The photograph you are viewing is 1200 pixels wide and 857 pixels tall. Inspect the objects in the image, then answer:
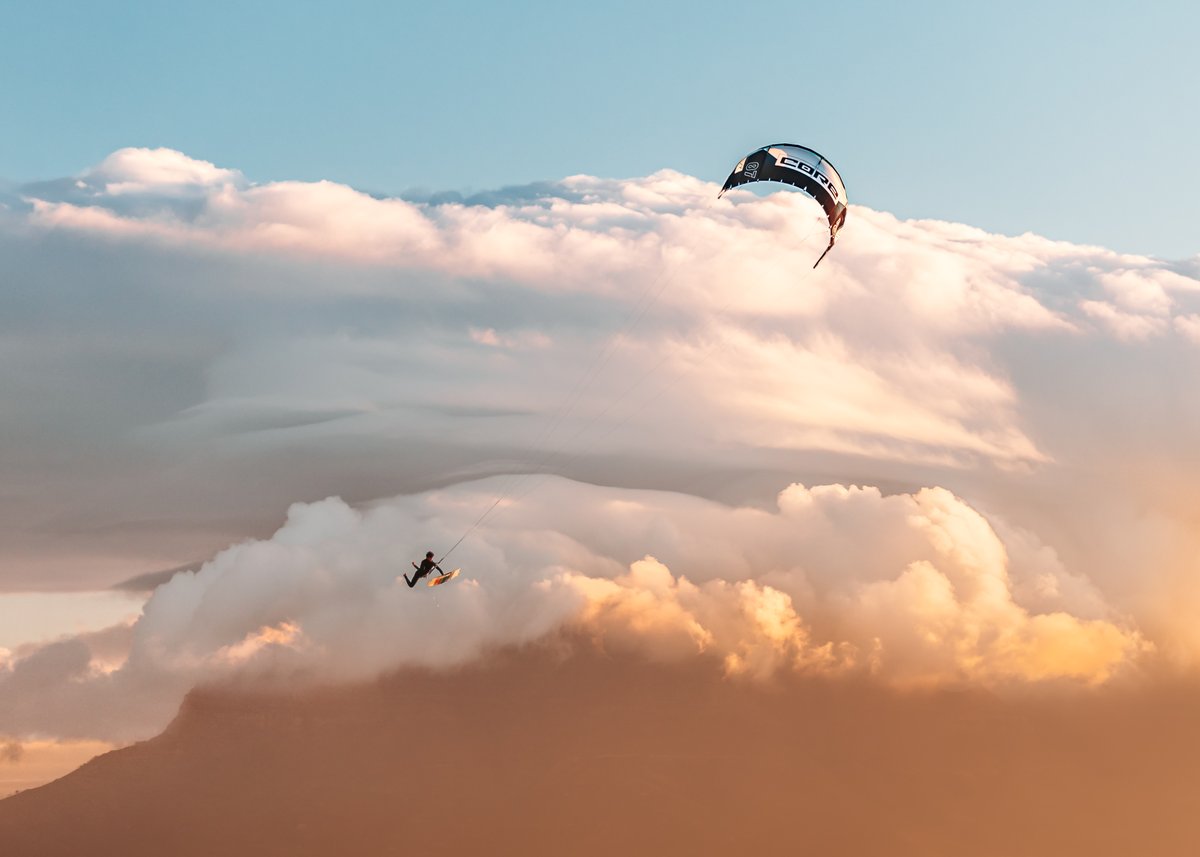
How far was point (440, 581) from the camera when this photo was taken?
81.7 meters

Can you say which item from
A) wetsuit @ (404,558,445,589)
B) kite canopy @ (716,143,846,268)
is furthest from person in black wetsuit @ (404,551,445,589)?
kite canopy @ (716,143,846,268)

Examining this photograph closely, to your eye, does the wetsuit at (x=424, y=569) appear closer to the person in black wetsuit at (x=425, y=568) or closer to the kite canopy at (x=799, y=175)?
the person in black wetsuit at (x=425, y=568)

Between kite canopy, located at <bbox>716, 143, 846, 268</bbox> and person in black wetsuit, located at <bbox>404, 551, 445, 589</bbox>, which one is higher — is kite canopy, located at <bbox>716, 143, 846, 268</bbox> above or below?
above

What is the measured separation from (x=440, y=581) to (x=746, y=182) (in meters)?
31.5

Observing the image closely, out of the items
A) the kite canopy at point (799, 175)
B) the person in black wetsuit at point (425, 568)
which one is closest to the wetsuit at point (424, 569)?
the person in black wetsuit at point (425, 568)

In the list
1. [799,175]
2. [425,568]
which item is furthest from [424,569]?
[799,175]

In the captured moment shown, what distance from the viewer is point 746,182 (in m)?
82.8

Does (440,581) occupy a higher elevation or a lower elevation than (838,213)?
lower

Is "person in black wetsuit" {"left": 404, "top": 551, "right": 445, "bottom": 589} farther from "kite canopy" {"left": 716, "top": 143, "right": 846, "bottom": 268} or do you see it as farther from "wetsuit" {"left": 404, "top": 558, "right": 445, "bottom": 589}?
"kite canopy" {"left": 716, "top": 143, "right": 846, "bottom": 268}

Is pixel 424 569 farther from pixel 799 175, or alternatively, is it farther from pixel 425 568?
pixel 799 175

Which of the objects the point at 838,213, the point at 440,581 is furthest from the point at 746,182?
the point at 440,581

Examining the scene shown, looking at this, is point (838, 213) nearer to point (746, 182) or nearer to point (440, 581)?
point (746, 182)

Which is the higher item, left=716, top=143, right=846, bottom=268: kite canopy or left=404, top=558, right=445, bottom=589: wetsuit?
left=716, top=143, right=846, bottom=268: kite canopy

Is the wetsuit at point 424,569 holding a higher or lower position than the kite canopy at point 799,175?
lower
